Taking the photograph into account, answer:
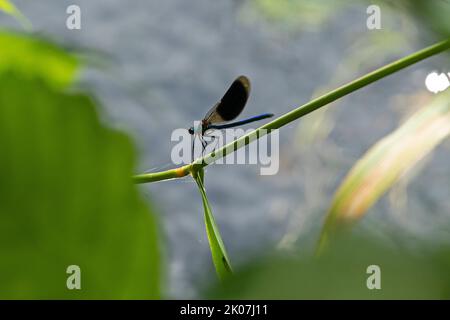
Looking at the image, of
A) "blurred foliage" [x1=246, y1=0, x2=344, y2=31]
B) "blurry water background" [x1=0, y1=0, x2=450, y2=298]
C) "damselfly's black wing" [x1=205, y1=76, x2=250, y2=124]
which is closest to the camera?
"damselfly's black wing" [x1=205, y1=76, x2=250, y2=124]

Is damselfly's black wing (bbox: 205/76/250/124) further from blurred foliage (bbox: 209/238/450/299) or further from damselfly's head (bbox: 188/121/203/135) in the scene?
blurred foliage (bbox: 209/238/450/299)

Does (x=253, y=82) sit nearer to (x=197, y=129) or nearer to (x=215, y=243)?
(x=197, y=129)

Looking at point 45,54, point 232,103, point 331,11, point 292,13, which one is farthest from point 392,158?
point 331,11

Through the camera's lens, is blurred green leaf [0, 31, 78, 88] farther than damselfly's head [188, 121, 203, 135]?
No

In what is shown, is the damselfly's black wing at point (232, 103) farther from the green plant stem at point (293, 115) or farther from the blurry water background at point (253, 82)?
the blurry water background at point (253, 82)

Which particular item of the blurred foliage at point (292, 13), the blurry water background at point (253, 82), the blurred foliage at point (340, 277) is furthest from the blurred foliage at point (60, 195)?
the blurry water background at point (253, 82)

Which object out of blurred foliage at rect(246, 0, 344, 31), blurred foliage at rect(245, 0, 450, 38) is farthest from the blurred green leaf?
blurred foliage at rect(246, 0, 344, 31)
